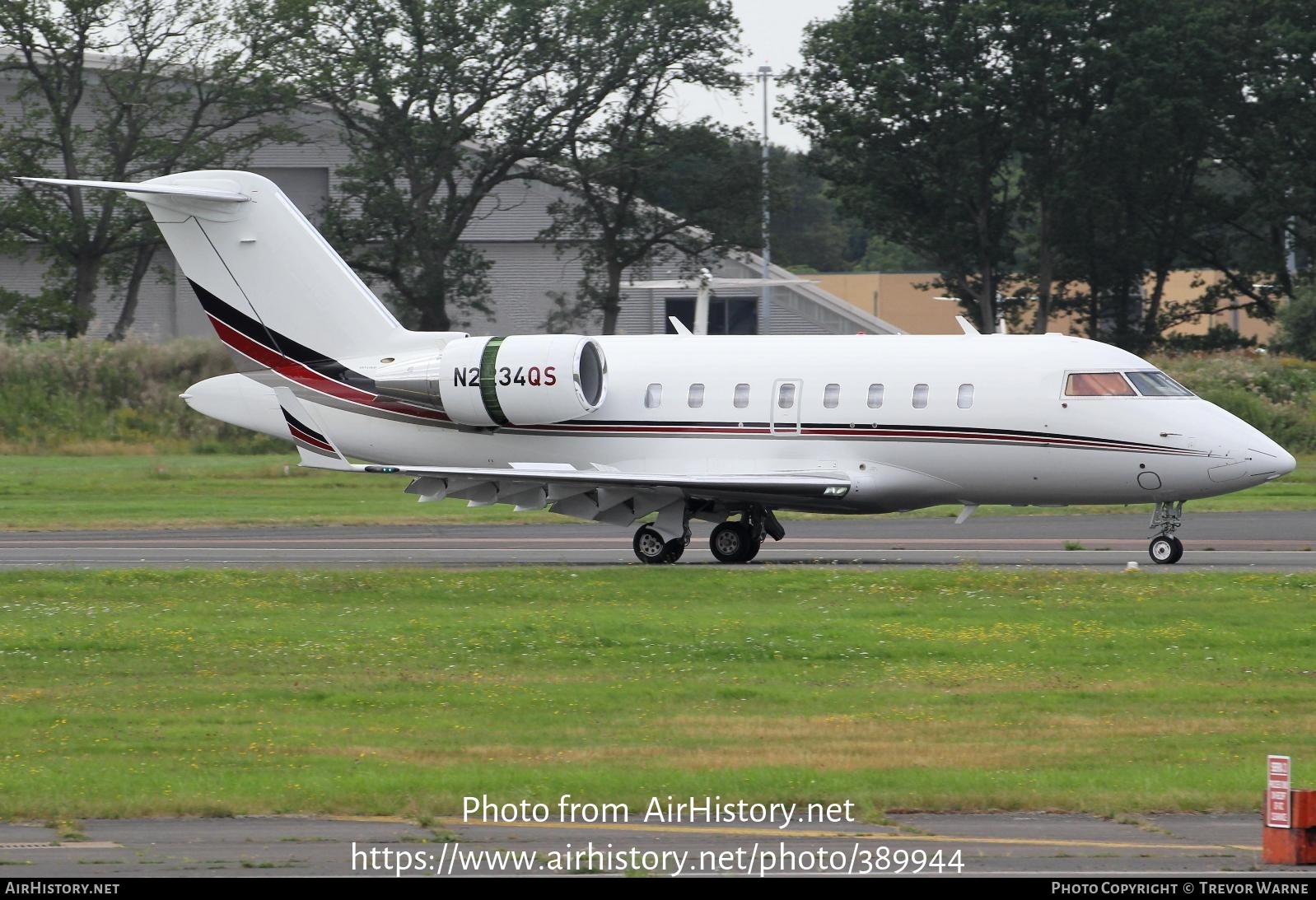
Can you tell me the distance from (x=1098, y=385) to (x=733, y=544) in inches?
215

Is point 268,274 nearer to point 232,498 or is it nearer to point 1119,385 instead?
point 1119,385

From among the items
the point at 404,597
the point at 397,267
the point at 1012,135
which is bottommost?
the point at 404,597

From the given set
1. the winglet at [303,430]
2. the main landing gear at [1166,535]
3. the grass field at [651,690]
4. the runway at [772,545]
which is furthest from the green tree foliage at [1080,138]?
the grass field at [651,690]

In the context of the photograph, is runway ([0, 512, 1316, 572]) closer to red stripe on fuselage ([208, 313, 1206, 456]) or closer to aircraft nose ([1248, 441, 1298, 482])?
aircraft nose ([1248, 441, 1298, 482])

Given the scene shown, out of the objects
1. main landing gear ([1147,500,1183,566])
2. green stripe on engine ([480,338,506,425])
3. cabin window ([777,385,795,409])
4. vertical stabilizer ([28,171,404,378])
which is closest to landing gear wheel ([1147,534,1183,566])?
main landing gear ([1147,500,1183,566])

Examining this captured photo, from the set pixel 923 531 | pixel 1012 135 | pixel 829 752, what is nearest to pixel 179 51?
pixel 1012 135

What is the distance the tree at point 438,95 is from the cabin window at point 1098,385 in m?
38.2

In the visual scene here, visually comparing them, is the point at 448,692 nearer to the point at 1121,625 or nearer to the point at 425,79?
the point at 1121,625

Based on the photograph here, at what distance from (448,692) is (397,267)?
4622cm

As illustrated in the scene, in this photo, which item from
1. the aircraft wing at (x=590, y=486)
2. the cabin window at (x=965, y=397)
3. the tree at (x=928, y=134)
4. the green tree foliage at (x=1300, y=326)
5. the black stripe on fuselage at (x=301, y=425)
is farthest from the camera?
the tree at (x=928, y=134)

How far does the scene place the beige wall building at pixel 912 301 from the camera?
77.1 metres

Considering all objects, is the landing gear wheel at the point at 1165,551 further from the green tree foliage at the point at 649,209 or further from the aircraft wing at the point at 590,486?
the green tree foliage at the point at 649,209

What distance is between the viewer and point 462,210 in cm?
6212

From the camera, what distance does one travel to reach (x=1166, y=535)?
2395 centimetres
